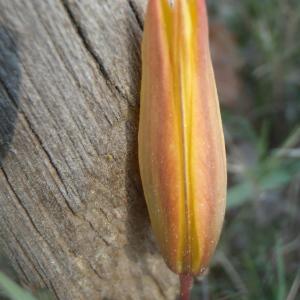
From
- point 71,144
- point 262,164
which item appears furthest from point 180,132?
point 262,164

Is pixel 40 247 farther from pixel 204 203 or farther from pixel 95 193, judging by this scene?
pixel 204 203

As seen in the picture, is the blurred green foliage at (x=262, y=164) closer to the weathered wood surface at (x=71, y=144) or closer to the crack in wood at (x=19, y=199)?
the weathered wood surface at (x=71, y=144)

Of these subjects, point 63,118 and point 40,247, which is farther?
point 40,247

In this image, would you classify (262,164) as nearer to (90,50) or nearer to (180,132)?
(180,132)

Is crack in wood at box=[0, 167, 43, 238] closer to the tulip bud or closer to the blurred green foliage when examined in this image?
the tulip bud

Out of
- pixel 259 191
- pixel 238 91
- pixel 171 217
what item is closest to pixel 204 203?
pixel 171 217

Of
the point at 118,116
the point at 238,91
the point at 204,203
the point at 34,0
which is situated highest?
the point at 34,0
